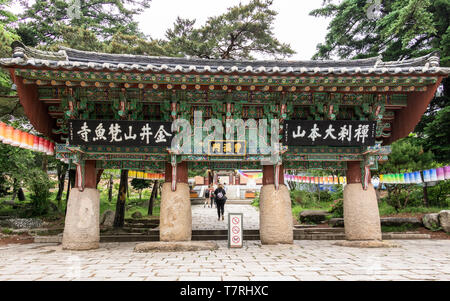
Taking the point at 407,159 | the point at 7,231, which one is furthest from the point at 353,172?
the point at 7,231

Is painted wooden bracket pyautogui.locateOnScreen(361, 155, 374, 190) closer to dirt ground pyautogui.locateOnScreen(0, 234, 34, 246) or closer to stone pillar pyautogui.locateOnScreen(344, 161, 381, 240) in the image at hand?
stone pillar pyautogui.locateOnScreen(344, 161, 381, 240)

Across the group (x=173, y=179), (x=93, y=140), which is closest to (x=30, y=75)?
(x=93, y=140)

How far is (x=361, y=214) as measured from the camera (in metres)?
8.77

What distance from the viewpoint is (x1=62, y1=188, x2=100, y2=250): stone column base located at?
8086 mm

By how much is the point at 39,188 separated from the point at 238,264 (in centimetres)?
1459

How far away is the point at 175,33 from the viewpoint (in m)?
19.1

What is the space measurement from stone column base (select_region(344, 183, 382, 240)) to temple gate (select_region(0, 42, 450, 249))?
31 millimetres

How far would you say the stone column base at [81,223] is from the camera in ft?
26.5

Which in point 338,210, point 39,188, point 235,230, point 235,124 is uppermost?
point 235,124

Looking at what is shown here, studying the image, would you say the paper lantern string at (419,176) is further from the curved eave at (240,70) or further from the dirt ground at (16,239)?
the dirt ground at (16,239)

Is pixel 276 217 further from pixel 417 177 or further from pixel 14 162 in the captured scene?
pixel 14 162

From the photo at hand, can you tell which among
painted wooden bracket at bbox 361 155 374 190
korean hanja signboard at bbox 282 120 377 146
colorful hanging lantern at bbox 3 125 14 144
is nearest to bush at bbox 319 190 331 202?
painted wooden bracket at bbox 361 155 374 190

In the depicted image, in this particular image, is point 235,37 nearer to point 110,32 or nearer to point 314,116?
point 110,32
